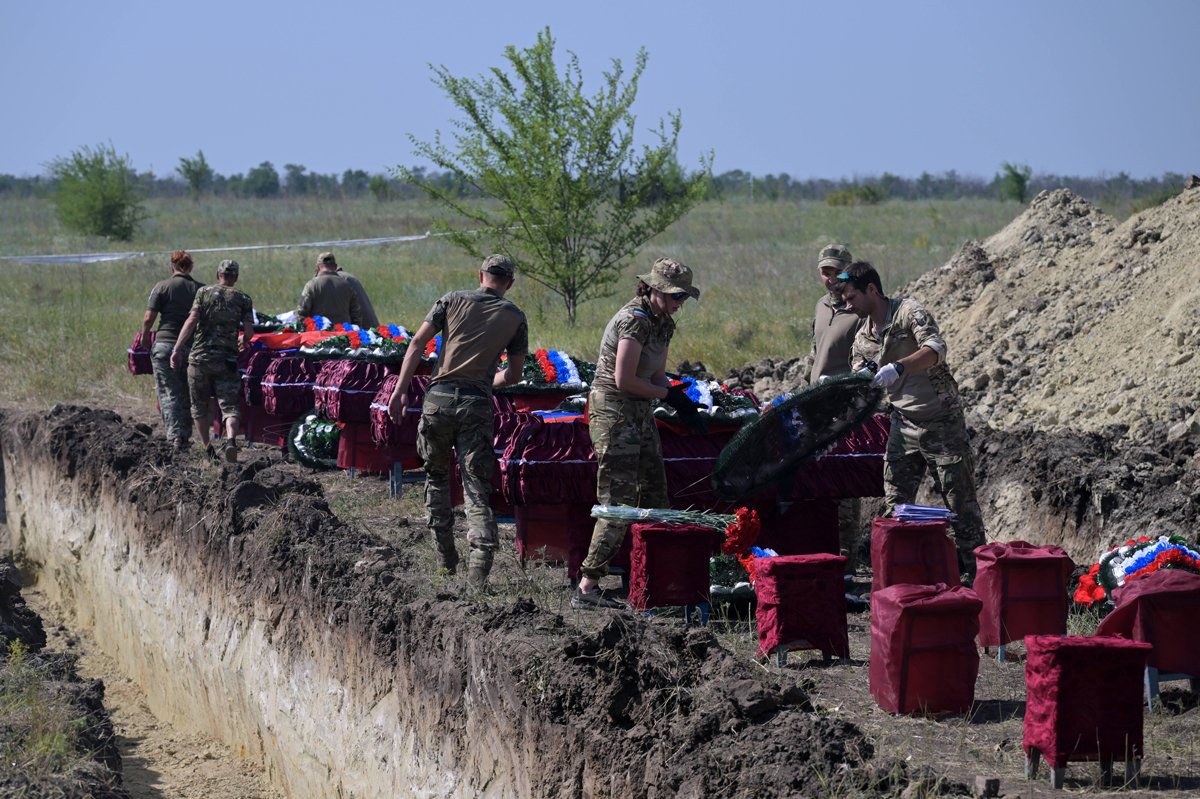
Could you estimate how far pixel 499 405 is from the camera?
34.2ft

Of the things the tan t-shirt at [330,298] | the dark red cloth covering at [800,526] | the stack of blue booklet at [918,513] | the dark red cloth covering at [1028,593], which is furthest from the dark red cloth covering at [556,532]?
the tan t-shirt at [330,298]

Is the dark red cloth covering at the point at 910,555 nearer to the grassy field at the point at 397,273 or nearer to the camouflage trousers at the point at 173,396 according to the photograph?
the camouflage trousers at the point at 173,396

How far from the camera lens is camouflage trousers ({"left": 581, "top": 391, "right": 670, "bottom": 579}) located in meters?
8.01

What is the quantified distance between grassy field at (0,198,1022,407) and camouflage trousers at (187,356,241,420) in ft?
25.1

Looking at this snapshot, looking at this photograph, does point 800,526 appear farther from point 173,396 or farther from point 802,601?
point 173,396

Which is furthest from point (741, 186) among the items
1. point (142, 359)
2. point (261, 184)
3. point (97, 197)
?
point (142, 359)

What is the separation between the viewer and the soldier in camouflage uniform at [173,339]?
45.1 feet

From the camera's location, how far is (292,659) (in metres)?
8.74

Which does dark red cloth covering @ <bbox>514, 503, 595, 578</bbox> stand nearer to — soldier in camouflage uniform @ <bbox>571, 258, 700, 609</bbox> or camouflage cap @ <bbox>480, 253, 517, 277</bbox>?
soldier in camouflage uniform @ <bbox>571, 258, 700, 609</bbox>

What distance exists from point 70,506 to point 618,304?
777 inches

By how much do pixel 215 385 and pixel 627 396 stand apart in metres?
6.51

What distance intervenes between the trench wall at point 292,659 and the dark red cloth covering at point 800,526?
2.39 metres

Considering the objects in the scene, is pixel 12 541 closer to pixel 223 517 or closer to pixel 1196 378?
pixel 223 517

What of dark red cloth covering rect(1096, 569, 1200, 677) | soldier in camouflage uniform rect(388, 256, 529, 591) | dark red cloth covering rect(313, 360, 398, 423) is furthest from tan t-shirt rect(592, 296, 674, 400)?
dark red cloth covering rect(313, 360, 398, 423)
